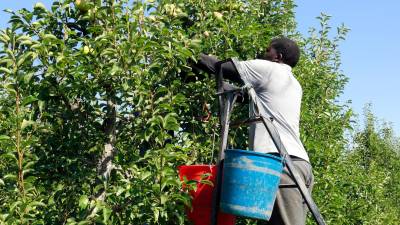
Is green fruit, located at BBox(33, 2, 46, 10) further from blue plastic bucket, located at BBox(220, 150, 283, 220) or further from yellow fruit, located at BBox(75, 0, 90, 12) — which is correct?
blue plastic bucket, located at BBox(220, 150, 283, 220)

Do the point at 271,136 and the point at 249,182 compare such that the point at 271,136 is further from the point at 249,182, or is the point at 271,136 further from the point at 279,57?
the point at 279,57

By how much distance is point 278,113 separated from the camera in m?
3.90

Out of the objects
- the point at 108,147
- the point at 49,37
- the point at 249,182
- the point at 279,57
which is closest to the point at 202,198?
the point at 249,182

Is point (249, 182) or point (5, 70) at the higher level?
point (5, 70)

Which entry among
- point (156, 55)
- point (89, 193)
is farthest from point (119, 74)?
point (89, 193)

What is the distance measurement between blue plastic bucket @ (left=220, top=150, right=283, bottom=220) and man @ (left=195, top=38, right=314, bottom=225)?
311mm

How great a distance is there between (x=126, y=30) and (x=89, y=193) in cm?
111

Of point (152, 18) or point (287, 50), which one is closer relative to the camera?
point (152, 18)

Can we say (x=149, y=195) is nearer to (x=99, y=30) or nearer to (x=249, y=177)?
(x=249, y=177)

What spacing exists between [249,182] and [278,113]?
67 centimetres

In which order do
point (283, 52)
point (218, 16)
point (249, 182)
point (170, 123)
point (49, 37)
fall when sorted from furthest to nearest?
point (218, 16)
point (283, 52)
point (170, 123)
point (49, 37)
point (249, 182)

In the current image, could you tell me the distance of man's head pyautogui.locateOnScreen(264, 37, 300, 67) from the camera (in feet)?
13.6

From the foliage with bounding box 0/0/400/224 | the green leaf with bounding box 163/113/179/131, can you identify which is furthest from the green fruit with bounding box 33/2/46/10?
the green leaf with bounding box 163/113/179/131

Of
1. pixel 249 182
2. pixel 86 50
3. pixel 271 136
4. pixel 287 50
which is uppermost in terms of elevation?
pixel 287 50
